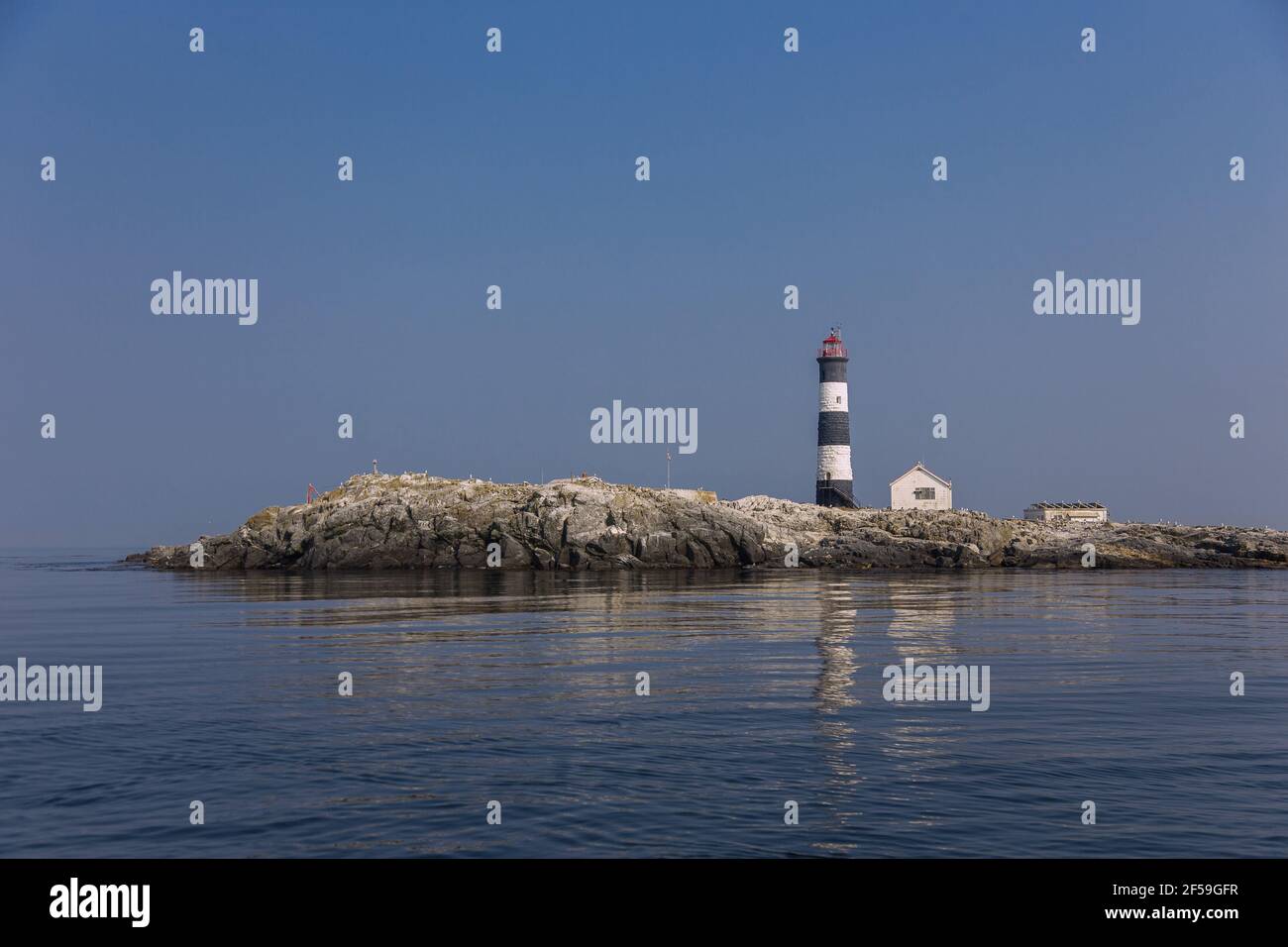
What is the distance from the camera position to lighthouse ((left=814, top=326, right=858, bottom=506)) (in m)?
113

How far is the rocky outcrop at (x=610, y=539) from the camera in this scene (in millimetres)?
89938

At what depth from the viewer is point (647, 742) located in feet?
66.1

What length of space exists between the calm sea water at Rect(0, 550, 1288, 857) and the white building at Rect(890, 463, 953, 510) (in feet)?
227

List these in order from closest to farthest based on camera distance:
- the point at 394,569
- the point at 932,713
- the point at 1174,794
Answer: the point at 1174,794 < the point at 932,713 < the point at 394,569

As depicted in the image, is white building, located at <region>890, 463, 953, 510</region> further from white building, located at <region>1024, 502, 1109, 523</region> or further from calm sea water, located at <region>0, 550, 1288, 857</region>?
calm sea water, located at <region>0, 550, 1288, 857</region>

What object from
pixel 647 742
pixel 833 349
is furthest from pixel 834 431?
pixel 647 742

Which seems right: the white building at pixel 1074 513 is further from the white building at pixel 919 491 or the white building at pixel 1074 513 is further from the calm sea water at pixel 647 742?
the calm sea water at pixel 647 742

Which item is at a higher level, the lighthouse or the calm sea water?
the lighthouse

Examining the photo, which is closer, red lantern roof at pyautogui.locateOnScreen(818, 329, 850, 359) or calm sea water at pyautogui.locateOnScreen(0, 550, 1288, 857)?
calm sea water at pyautogui.locateOnScreen(0, 550, 1288, 857)

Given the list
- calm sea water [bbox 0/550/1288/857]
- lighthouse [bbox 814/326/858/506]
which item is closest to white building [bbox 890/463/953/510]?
lighthouse [bbox 814/326/858/506]
